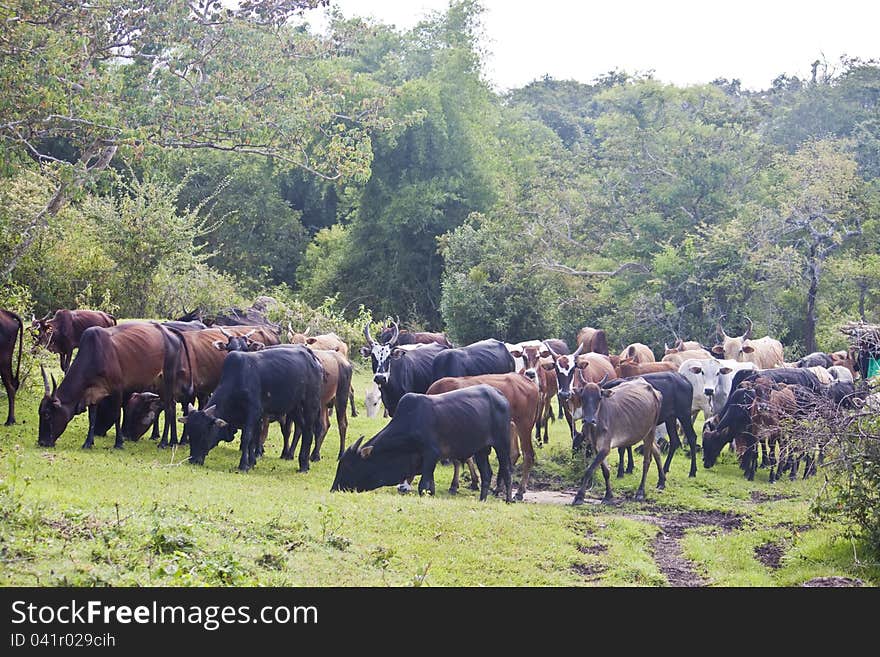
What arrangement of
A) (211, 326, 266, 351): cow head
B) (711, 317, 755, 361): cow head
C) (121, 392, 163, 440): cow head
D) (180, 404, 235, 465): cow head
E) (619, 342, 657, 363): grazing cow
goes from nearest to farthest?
(180, 404, 235, 465): cow head < (121, 392, 163, 440): cow head < (211, 326, 266, 351): cow head < (619, 342, 657, 363): grazing cow < (711, 317, 755, 361): cow head

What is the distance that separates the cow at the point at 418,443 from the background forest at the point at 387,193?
5341 millimetres

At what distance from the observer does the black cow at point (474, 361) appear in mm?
17703

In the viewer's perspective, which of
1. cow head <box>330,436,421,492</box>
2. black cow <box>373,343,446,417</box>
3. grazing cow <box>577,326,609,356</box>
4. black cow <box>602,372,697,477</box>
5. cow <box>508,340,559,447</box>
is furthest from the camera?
grazing cow <box>577,326,609,356</box>

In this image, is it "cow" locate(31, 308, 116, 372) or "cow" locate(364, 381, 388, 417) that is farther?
"cow" locate(364, 381, 388, 417)

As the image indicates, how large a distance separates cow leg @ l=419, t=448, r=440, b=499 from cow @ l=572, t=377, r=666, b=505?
7.58 ft

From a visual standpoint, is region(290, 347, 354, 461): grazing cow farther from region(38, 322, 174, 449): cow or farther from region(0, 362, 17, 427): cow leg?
region(0, 362, 17, 427): cow leg

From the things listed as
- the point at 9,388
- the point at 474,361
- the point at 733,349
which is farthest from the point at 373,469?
the point at 733,349

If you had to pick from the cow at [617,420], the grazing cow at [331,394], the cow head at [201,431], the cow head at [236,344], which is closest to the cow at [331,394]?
the grazing cow at [331,394]

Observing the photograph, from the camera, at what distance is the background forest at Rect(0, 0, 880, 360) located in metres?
16.1

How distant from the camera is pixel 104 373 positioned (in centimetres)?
1459

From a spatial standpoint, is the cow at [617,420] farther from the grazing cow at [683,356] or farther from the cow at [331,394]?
the grazing cow at [683,356]

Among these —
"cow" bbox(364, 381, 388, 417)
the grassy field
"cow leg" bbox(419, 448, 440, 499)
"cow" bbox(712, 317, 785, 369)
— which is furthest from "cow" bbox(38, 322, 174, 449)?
"cow" bbox(712, 317, 785, 369)

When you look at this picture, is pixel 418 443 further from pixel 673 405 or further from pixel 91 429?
pixel 673 405

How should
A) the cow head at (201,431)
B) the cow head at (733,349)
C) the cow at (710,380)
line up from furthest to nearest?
1. the cow head at (733,349)
2. the cow at (710,380)
3. the cow head at (201,431)
